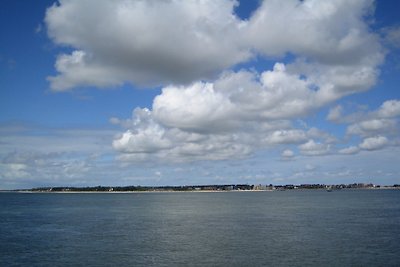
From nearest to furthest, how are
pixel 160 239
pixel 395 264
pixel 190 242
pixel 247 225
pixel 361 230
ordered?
pixel 395 264 → pixel 190 242 → pixel 160 239 → pixel 361 230 → pixel 247 225

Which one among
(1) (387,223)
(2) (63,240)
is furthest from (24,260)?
(1) (387,223)

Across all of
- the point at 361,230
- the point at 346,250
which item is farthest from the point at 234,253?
the point at 361,230

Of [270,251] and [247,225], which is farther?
[247,225]

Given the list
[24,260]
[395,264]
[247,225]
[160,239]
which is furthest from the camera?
[247,225]

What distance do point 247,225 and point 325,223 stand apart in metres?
18.0

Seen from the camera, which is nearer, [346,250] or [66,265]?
[66,265]

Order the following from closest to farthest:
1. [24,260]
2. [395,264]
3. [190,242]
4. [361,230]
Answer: [395,264] → [24,260] → [190,242] → [361,230]

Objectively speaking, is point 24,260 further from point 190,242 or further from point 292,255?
point 292,255

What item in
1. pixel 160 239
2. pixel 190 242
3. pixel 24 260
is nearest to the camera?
pixel 24 260

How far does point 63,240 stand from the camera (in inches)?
2992

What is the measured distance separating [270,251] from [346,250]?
10.5m

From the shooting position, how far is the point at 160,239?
75.8 metres

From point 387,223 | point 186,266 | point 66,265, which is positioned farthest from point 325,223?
point 66,265

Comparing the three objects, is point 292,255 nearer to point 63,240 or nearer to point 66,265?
point 66,265
